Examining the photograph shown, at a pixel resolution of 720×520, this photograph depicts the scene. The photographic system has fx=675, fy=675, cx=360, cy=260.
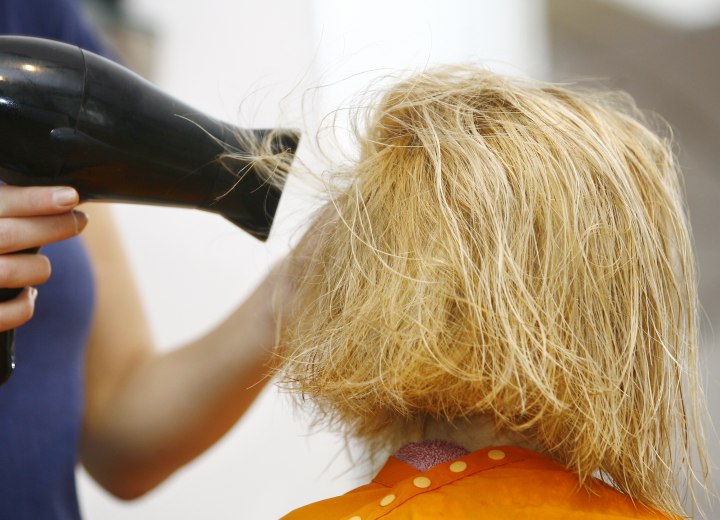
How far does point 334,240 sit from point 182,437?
320 mm

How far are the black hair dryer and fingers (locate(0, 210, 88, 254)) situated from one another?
27 millimetres

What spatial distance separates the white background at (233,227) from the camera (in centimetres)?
108

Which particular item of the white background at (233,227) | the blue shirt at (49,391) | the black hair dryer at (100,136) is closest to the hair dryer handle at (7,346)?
the black hair dryer at (100,136)

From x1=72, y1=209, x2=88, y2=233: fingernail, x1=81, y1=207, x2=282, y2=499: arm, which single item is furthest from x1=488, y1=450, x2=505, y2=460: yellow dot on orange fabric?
x1=72, y1=209, x2=88, y2=233: fingernail

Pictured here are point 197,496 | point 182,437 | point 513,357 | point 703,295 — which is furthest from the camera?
point 703,295

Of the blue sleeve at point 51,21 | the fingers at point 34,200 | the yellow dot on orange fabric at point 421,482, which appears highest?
the blue sleeve at point 51,21

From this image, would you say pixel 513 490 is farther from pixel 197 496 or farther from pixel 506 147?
pixel 197 496

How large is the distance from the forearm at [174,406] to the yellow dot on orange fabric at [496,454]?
25 centimetres

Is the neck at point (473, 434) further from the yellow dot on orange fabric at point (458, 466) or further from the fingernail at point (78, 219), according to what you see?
the fingernail at point (78, 219)

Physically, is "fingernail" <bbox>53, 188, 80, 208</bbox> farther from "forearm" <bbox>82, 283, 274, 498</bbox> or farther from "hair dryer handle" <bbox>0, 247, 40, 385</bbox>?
"forearm" <bbox>82, 283, 274, 498</bbox>

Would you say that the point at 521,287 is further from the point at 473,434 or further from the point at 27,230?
the point at 27,230

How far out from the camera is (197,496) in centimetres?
112

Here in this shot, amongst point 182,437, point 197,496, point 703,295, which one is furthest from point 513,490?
point 703,295

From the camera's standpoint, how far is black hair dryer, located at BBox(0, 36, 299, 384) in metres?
0.41
